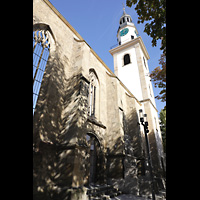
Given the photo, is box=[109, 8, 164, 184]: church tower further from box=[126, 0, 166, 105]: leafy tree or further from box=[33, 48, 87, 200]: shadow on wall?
box=[126, 0, 166, 105]: leafy tree

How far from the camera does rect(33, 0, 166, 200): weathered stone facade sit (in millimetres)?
6160

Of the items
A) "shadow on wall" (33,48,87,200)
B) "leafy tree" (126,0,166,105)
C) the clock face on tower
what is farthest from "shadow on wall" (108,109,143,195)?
the clock face on tower


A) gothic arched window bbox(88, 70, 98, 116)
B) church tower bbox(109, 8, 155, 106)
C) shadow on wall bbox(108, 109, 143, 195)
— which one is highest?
church tower bbox(109, 8, 155, 106)

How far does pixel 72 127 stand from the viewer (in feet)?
23.6

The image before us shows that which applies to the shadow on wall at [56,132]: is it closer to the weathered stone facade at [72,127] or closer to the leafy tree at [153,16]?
the weathered stone facade at [72,127]

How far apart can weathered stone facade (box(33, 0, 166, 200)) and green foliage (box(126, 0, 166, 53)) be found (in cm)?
469

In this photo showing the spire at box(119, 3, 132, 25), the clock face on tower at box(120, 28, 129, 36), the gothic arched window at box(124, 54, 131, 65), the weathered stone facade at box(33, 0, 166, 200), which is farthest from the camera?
the spire at box(119, 3, 132, 25)

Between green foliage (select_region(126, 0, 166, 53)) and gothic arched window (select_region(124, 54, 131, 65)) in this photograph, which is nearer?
green foliage (select_region(126, 0, 166, 53))

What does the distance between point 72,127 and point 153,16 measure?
620 centimetres

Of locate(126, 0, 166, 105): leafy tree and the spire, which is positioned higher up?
the spire

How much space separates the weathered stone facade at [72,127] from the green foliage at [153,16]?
4687 millimetres

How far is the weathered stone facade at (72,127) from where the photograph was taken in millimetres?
6160
